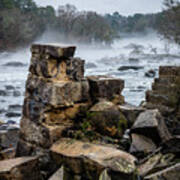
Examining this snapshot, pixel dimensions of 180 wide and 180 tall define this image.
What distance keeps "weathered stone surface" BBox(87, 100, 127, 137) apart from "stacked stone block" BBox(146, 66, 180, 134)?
1.25 m

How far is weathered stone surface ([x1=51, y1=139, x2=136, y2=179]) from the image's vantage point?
9.93 feet

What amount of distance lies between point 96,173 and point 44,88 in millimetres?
1376

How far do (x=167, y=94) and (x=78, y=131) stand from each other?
2929mm

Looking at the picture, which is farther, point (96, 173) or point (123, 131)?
point (123, 131)

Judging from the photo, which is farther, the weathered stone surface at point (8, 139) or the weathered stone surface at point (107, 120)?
the weathered stone surface at point (8, 139)

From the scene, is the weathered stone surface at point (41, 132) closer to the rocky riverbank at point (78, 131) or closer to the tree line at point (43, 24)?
the rocky riverbank at point (78, 131)

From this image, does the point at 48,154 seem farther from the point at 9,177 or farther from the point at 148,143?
the point at 148,143

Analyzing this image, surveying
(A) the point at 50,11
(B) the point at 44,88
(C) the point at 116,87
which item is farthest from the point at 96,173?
(A) the point at 50,11

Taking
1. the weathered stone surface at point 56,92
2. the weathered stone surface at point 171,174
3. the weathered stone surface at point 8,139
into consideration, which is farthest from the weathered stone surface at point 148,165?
the weathered stone surface at point 8,139

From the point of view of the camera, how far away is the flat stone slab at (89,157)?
3.03 metres

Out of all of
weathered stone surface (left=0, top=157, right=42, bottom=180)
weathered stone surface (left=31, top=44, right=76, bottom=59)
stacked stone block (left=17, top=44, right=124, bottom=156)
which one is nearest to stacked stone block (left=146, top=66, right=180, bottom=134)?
stacked stone block (left=17, top=44, right=124, bottom=156)

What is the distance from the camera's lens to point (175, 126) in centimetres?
467

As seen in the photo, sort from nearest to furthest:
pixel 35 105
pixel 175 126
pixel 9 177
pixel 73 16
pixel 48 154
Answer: pixel 9 177 < pixel 48 154 < pixel 35 105 < pixel 175 126 < pixel 73 16

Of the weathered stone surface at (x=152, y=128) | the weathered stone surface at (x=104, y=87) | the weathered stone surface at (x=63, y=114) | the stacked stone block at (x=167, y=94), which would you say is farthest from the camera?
the stacked stone block at (x=167, y=94)
